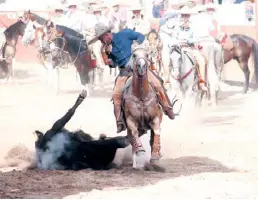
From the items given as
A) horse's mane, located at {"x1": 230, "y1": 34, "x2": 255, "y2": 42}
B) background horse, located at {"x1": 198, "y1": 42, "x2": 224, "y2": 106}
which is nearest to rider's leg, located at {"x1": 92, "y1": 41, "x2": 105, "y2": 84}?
background horse, located at {"x1": 198, "y1": 42, "x2": 224, "y2": 106}

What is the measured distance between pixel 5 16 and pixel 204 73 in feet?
9.21

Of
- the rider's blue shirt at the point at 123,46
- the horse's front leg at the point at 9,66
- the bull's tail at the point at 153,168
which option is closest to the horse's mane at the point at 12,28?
the horse's front leg at the point at 9,66

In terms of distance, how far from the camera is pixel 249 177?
8039mm

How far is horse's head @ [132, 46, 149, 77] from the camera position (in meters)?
7.80

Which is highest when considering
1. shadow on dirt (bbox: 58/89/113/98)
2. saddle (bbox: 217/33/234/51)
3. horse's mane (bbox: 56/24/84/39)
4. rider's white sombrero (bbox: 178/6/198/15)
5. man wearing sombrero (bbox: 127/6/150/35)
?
rider's white sombrero (bbox: 178/6/198/15)

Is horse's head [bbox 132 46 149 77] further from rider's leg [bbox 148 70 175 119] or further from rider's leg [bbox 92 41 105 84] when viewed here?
rider's leg [bbox 92 41 105 84]

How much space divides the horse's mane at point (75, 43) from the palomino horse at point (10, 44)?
0.64 meters

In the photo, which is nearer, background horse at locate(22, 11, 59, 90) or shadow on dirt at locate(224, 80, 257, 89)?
background horse at locate(22, 11, 59, 90)

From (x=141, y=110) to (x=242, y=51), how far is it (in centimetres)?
495

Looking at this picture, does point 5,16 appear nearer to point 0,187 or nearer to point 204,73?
point 204,73

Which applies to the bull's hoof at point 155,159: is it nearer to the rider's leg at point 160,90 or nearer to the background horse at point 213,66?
the rider's leg at point 160,90

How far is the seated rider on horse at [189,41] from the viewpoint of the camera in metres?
11.2

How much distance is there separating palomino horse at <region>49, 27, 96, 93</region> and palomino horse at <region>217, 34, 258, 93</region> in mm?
1989

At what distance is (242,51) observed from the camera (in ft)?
41.7
